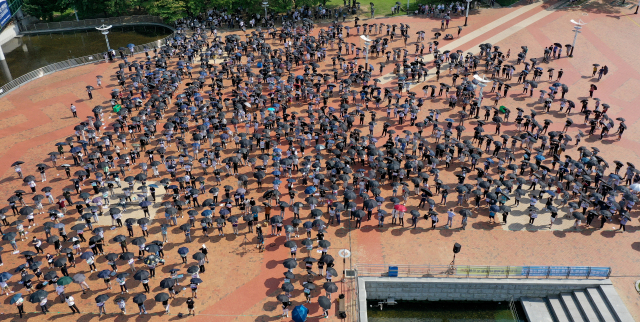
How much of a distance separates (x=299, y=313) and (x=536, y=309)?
46.9ft

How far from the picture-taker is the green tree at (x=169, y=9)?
68000mm

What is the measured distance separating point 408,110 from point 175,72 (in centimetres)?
2472

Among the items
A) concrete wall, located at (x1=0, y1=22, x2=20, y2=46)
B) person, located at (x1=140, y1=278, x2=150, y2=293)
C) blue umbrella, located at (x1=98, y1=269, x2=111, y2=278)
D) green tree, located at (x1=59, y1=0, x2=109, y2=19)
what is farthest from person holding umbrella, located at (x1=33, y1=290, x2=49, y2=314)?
green tree, located at (x1=59, y1=0, x2=109, y2=19)

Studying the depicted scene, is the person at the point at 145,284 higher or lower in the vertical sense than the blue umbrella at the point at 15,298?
lower

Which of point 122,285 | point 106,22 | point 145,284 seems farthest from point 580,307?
point 106,22

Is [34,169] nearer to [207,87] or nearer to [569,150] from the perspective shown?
[207,87]

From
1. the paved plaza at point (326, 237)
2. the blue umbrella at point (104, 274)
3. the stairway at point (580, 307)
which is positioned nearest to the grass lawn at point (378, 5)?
the paved plaza at point (326, 237)

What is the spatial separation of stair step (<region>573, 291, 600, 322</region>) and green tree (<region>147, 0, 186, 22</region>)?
5828 centimetres

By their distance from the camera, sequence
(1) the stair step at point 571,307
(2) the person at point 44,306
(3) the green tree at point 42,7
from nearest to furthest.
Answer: (2) the person at point 44,306, (1) the stair step at point 571,307, (3) the green tree at point 42,7

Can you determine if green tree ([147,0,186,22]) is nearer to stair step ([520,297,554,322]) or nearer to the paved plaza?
the paved plaza

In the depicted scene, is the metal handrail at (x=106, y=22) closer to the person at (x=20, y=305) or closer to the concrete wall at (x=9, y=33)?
the concrete wall at (x=9, y=33)

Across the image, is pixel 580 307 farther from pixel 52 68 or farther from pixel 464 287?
pixel 52 68

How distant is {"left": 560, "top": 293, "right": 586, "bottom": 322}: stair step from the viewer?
94.4ft

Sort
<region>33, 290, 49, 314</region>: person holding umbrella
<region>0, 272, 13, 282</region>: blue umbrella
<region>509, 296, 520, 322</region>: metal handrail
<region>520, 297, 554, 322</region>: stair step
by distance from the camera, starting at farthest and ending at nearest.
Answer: <region>509, 296, 520, 322</region>: metal handrail < <region>520, 297, 554, 322</region>: stair step < <region>0, 272, 13, 282</region>: blue umbrella < <region>33, 290, 49, 314</region>: person holding umbrella
